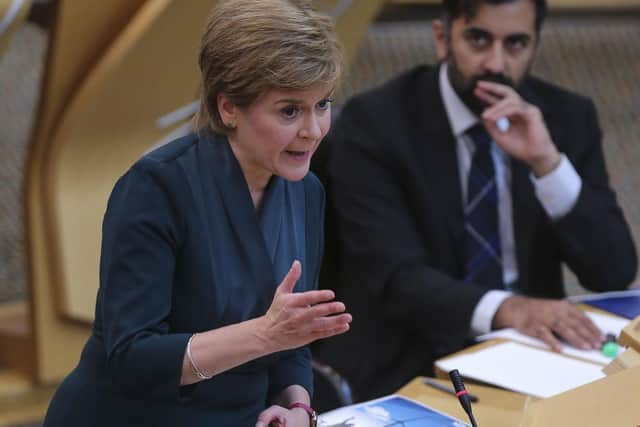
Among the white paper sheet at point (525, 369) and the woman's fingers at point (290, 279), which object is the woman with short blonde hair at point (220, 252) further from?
the white paper sheet at point (525, 369)

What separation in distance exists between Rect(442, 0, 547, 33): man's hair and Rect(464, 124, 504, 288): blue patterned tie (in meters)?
0.34

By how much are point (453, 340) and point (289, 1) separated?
1.05 m

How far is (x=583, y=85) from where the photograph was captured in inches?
209

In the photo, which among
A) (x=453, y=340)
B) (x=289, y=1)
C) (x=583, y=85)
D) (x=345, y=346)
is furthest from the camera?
(x=583, y=85)

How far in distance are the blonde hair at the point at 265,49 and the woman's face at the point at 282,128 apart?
17 mm

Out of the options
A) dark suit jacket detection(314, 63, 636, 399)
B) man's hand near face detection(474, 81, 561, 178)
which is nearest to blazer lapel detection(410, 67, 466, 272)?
dark suit jacket detection(314, 63, 636, 399)

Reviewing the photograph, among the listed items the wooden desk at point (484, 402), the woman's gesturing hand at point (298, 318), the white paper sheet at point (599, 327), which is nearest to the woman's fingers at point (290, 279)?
the woman's gesturing hand at point (298, 318)

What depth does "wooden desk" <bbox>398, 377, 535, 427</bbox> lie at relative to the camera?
158 centimetres

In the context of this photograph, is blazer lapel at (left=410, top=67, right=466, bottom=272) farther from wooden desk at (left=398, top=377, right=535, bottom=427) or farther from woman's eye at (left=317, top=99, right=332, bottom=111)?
woman's eye at (left=317, top=99, right=332, bottom=111)

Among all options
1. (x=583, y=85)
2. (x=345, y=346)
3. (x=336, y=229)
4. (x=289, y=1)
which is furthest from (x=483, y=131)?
(x=583, y=85)

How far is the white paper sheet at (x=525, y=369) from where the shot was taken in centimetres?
172

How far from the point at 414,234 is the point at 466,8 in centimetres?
53

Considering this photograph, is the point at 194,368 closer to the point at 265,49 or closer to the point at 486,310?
the point at 265,49

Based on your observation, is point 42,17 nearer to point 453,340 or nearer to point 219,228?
point 453,340
